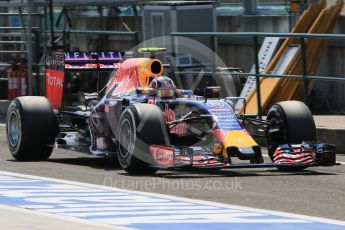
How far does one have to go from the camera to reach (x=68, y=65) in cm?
1506

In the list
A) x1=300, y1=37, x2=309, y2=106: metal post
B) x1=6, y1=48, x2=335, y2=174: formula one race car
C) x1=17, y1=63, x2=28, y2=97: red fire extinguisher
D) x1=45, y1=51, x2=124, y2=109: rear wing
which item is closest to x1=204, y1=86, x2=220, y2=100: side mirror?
x1=6, y1=48, x2=335, y2=174: formula one race car

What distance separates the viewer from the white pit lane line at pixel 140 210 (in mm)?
8938

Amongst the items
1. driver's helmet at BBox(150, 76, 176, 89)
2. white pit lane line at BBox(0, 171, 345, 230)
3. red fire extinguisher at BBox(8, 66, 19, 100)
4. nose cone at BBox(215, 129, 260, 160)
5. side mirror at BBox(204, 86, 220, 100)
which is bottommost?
A: white pit lane line at BBox(0, 171, 345, 230)

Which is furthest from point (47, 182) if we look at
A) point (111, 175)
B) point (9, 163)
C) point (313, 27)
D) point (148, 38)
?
point (148, 38)

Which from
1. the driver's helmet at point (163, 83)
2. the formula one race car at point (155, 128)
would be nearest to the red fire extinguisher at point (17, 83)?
the formula one race car at point (155, 128)

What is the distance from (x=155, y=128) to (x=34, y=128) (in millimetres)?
2447

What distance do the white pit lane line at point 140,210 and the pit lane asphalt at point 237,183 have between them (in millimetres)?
350

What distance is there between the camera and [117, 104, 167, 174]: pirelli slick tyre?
12.3 meters

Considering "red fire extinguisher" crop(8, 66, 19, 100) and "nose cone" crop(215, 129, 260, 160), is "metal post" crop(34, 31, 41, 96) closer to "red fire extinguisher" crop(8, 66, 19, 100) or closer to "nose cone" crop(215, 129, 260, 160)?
"red fire extinguisher" crop(8, 66, 19, 100)

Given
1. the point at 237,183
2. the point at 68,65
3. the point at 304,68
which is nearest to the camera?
the point at 237,183

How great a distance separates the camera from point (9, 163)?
14.1 metres

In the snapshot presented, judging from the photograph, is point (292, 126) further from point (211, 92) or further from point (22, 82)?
point (22, 82)

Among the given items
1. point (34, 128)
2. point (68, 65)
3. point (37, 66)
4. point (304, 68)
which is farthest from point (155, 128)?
point (37, 66)

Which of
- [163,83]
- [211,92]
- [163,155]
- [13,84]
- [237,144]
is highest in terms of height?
[163,83]
